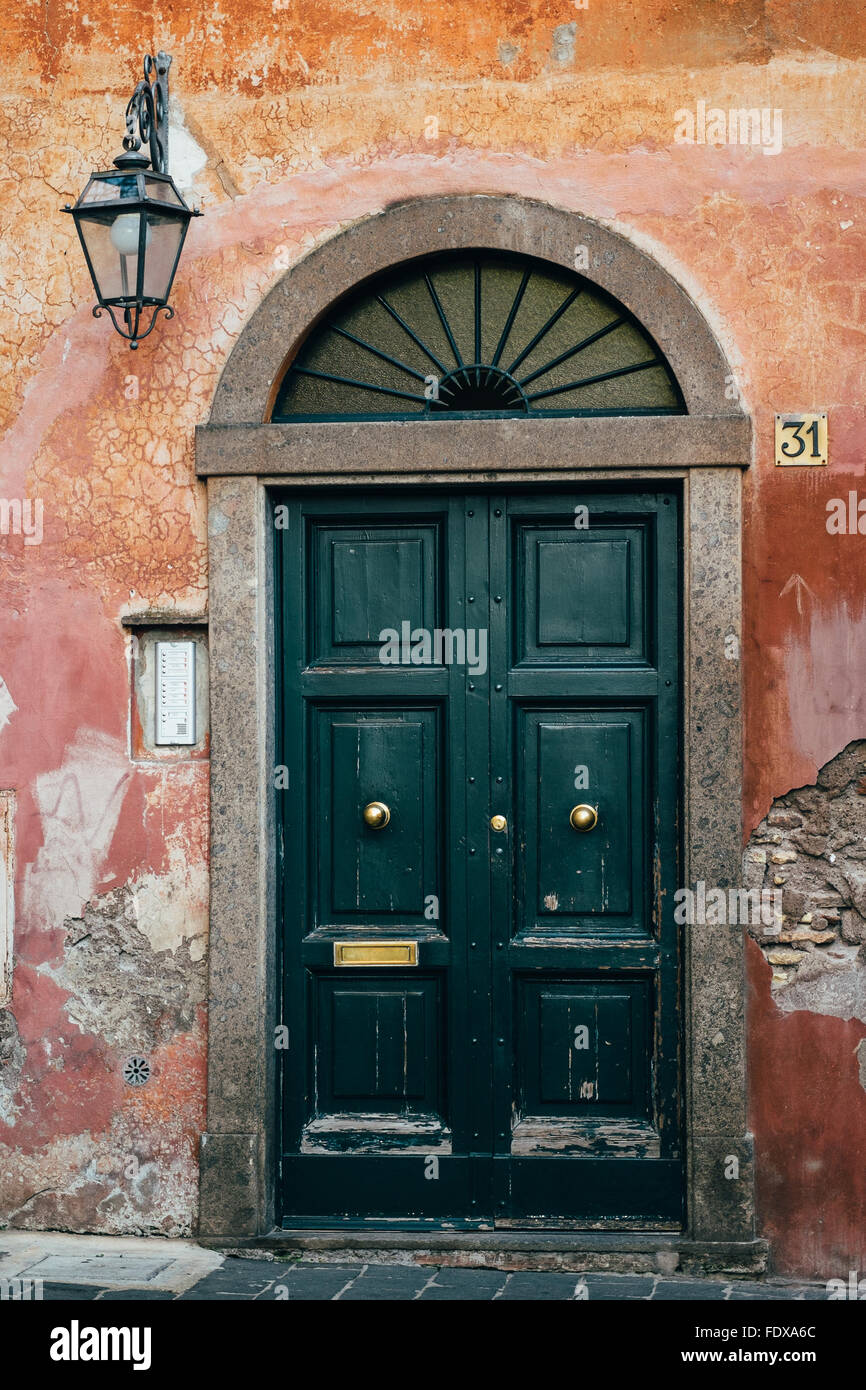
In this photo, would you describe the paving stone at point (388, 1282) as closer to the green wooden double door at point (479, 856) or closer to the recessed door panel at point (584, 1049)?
the green wooden double door at point (479, 856)

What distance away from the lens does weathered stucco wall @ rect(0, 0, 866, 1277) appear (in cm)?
467

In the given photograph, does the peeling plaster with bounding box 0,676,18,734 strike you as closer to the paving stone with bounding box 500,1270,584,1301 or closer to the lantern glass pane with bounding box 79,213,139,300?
the lantern glass pane with bounding box 79,213,139,300

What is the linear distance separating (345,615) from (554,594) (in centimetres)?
76

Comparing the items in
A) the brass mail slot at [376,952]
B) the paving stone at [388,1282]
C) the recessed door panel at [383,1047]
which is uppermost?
the brass mail slot at [376,952]

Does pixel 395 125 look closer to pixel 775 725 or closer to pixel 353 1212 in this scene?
pixel 775 725

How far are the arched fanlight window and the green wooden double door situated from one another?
0.34m

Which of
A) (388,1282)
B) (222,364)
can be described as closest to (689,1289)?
(388,1282)

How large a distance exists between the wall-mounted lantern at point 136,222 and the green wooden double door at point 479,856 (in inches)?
36.3

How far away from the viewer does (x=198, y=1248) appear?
15.5 ft

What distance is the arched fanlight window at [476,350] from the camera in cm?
481

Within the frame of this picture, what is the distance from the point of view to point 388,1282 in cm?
450

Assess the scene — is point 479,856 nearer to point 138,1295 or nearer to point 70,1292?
point 138,1295

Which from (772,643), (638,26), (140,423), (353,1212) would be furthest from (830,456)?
(353,1212)

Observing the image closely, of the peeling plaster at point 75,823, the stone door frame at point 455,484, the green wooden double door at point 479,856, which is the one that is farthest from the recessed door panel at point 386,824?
the peeling plaster at point 75,823
